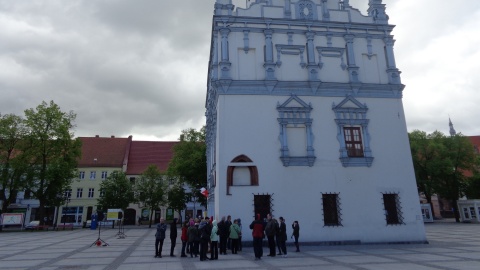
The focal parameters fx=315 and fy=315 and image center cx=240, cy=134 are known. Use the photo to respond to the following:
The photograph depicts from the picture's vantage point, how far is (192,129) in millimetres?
43438

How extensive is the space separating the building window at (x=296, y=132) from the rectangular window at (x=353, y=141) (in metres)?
2.42

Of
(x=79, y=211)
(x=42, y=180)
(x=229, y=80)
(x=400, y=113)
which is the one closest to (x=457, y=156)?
(x=400, y=113)

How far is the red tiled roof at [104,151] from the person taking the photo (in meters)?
56.9

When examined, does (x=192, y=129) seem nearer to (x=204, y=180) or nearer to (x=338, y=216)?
(x=204, y=180)

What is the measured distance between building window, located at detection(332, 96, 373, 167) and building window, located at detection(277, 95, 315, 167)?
1938mm

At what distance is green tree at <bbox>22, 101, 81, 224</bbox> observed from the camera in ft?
121

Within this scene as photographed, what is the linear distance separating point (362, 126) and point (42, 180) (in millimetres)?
36081

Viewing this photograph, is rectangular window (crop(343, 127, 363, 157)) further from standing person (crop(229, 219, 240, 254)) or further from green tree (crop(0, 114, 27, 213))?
green tree (crop(0, 114, 27, 213))

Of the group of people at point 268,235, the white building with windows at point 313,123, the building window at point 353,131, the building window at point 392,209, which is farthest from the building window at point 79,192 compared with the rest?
the building window at point 392,209

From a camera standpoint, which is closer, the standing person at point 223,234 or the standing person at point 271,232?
the standing person at point 271,232

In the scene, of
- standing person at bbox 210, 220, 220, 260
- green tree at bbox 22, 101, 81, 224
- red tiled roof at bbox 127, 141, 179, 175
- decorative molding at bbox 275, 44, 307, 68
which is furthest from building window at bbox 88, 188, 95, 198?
standing person at bbox 210, 220, 220, 260

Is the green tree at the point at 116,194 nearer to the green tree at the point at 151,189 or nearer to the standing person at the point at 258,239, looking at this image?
the green tree at the point at 151,189

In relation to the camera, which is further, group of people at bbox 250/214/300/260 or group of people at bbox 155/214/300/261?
group of people at bbox 155/214/300/261

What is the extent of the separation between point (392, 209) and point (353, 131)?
206 inches
